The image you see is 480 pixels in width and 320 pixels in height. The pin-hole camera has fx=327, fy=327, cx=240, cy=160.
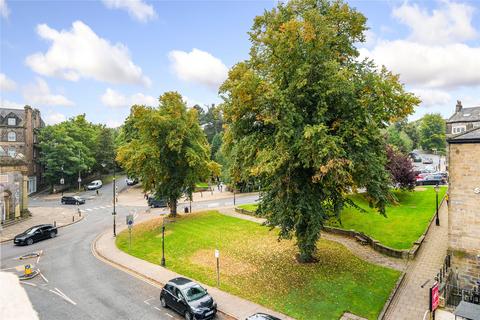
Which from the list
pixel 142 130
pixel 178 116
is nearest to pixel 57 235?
pixel 142 130

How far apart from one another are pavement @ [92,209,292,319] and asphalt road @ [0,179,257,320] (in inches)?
27.0

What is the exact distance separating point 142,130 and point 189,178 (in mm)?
7059

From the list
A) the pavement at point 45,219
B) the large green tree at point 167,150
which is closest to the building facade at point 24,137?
the pavement at point 45,219

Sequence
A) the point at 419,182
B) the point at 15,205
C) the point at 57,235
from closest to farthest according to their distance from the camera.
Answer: the point at 57,235 → the point at 15,205 → the point at 419,182

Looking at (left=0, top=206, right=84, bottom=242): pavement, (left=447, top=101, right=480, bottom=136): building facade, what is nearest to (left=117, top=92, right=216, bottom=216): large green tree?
(left=0, top=206, right=84, bottom=242): pavement

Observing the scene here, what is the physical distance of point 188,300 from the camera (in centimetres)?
1658

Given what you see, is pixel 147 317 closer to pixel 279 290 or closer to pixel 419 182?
pixel 279 290

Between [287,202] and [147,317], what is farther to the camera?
[287,202]

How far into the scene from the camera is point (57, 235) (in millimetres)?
34062

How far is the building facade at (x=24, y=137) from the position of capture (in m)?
60.1

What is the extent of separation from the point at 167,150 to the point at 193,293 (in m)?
20.4

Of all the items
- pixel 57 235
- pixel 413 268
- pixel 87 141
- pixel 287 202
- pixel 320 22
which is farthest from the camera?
pixel 87 141

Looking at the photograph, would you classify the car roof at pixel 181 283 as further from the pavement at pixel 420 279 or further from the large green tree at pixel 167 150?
the large green tree at pixel 167 150

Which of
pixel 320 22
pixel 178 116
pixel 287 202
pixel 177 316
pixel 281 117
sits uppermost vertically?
pixel 320 22
